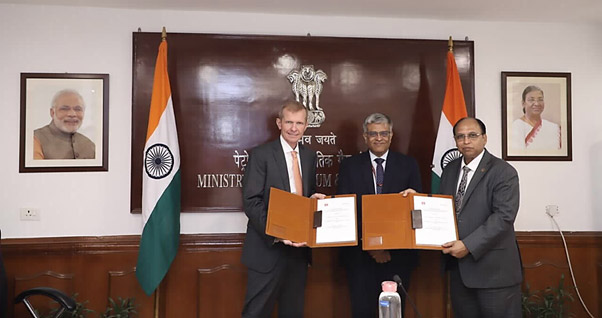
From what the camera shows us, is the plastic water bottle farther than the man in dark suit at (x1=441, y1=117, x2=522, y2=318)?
No

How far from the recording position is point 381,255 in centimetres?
267

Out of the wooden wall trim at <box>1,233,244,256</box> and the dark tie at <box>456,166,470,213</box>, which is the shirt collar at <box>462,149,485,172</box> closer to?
the dark tie at <box>456,166,470,213</box>

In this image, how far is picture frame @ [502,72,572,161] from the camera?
3402 mm

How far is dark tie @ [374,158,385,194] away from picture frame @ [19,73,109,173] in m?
1.89

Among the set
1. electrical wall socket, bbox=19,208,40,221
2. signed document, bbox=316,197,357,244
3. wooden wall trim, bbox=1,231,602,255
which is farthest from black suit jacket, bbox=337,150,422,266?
electrical wall socket, bbox=19,208,40,221

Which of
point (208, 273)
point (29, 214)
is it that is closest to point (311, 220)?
point (208, 273)

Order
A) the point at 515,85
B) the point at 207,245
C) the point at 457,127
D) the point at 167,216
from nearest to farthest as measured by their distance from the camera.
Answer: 1. the point at 457,127
2. the point at 167,216
3. the point at 207,245
4. the point at 515,85

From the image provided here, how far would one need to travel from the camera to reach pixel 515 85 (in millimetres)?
3422

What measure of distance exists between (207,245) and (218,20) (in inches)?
64.6

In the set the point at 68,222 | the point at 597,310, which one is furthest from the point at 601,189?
the point at 68,222

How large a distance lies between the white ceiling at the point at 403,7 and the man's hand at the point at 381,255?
5.57ft

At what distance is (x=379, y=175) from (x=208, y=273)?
141cm

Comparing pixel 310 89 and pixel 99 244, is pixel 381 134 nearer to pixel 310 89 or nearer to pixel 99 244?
pixel 310 89

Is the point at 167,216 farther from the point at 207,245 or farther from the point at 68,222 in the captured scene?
the point at 68,222
